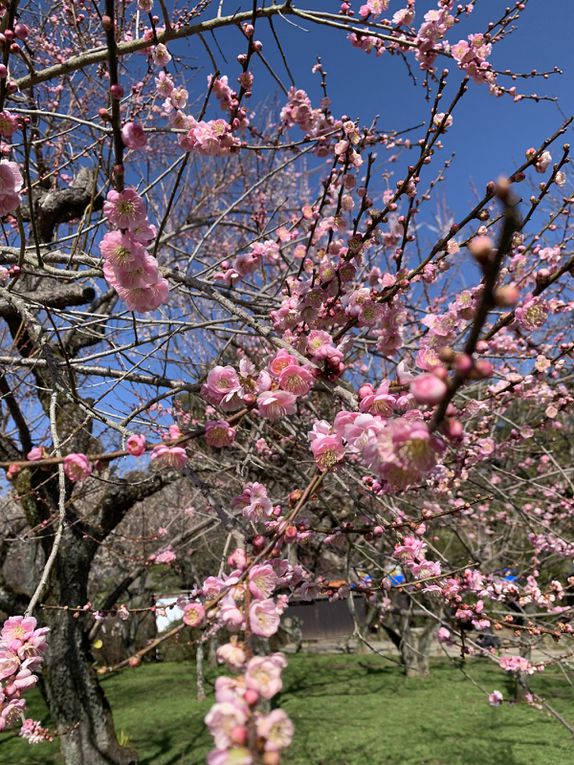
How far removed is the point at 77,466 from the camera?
1071 millimetres

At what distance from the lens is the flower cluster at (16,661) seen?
1230mm

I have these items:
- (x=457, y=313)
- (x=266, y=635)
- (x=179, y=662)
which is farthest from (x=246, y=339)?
(x=179, y=662)

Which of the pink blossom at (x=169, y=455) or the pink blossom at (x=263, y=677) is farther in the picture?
the pink blossom at (x=169, y=455)

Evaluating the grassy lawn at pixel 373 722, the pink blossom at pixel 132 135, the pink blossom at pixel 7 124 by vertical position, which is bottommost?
the grassy lawn at pixel 373 722

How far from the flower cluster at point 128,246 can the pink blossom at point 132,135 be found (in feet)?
0.39

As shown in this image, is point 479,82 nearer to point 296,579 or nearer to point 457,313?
point 457,313

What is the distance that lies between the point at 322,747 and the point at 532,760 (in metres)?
2.29

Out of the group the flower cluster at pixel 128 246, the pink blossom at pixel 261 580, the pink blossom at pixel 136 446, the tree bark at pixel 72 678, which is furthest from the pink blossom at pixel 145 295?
the tree bark at pixel 72 678

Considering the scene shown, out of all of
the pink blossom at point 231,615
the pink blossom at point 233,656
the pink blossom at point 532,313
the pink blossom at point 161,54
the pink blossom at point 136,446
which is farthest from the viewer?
the pink blossom at point 161,54

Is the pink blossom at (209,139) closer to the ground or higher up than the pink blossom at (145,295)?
higher up

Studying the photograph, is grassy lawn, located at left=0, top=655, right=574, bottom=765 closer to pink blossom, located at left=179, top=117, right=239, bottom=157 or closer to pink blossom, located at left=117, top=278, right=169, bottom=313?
pink blossom, located at left=117, top=278, right=169, bottom=313

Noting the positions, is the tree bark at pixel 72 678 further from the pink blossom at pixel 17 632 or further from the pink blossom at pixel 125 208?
the pink blossom at pixel 125 208

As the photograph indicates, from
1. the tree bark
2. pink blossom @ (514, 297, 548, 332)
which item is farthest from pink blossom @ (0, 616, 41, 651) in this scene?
the tree bark

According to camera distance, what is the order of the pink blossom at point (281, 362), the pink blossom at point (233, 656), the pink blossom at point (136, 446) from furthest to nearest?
the pink blossom at point (281, 362)
the pink blossom at point (136, 446)
the pink blossom at point (233, 656)
